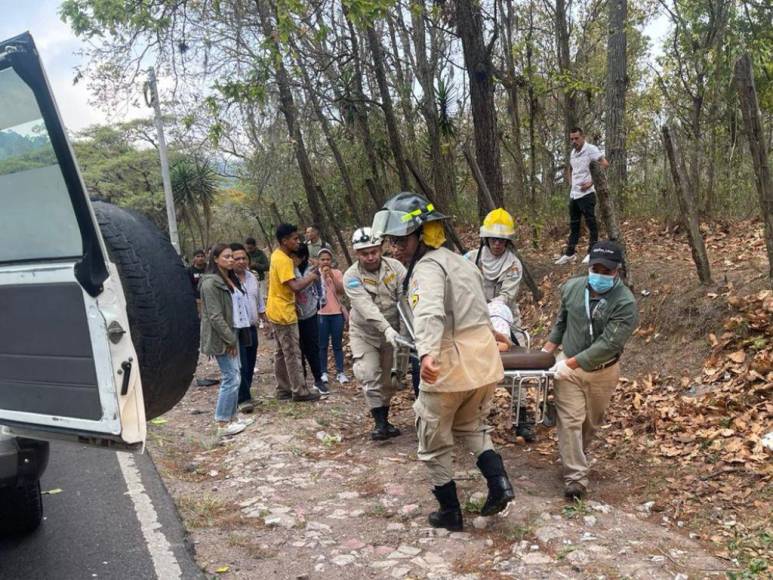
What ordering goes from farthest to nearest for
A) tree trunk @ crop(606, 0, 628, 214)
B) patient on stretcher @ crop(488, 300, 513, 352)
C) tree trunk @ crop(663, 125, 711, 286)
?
tree trunk @ crop(606, 0, 628, 214) < tree trunk @ crop(663, 125, 711, 286) < patient on stretcher @ crop(488, 300, 513, 352)

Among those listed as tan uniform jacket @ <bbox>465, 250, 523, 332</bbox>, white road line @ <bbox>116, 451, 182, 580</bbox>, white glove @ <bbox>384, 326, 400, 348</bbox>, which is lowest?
white road line @ <bbox>116, 451, 182, 580</bbox>

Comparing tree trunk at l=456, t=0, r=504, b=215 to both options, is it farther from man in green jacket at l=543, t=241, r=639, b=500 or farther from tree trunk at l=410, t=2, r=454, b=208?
man in green jacket at l=543, t=241, r=639, b=500

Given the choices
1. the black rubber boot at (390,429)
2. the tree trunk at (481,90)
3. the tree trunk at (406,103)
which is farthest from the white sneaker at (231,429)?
the tree trunk at (406,103)

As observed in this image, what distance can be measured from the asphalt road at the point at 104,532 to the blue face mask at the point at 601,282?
2.99m

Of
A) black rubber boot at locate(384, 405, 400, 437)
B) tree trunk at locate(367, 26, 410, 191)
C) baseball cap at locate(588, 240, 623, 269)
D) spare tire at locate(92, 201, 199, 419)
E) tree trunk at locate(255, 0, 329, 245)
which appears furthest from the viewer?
tree trunk at locate(255, 0, 329, 245)

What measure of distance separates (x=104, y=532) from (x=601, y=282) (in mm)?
3630

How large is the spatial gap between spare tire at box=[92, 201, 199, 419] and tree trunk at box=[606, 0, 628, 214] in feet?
30.1

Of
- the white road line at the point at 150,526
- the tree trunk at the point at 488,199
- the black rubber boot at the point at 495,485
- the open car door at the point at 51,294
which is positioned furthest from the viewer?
the tree trunk at the point at 488,199

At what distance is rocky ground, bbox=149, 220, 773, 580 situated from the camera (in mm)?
3639

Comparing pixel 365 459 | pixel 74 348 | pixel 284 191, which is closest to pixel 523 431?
pixel 365 459

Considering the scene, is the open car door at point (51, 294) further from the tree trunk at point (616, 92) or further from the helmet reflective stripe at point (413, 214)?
the tree trunk at point (616, 92)

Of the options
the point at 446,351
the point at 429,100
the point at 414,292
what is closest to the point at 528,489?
the point at 446,351

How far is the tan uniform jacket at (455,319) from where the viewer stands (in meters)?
3.83

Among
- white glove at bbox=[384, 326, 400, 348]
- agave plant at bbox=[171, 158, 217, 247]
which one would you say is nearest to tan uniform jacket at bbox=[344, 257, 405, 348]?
white glove at bbox=[384, 326, 400, 348]
